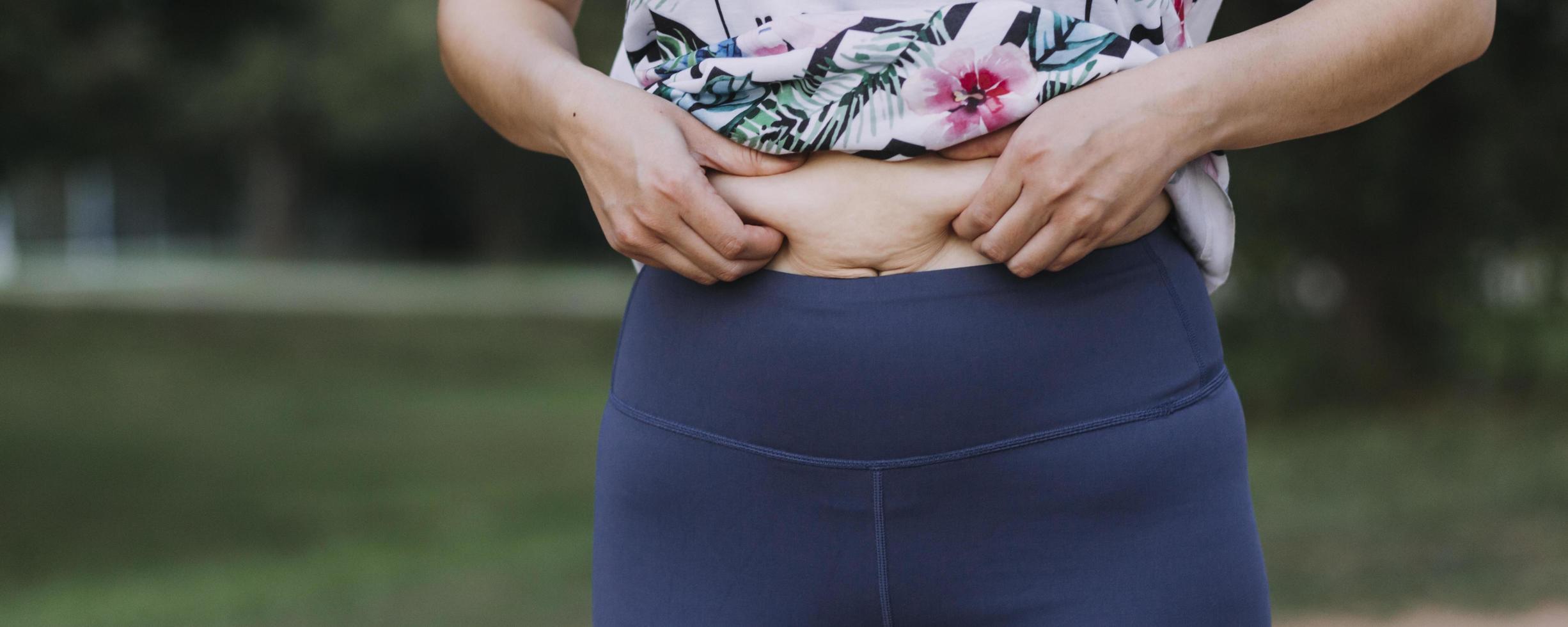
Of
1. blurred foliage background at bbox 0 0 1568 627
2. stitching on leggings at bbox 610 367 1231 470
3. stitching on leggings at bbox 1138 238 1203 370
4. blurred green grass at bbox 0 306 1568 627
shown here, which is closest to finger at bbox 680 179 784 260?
stitching on leggings at bbox 610 367 1231 470

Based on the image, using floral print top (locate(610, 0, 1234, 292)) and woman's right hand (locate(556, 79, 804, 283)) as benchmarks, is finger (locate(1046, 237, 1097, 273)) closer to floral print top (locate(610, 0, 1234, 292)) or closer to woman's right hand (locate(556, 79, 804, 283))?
floral print top (locate(610, 0, 1234, 292))

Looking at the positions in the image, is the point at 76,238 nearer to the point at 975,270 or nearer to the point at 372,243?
the point at 372,243

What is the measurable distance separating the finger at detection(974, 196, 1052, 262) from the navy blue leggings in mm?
32

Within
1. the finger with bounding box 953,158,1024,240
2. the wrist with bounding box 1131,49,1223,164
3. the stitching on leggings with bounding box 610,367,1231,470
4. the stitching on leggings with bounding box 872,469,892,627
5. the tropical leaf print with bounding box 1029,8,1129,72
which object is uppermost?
the tropical leaf print with bounding box 1029,8,1129,72

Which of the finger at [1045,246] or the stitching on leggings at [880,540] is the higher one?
the finger at [1045,246]

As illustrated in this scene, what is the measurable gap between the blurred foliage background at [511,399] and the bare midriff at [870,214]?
359 millimetres

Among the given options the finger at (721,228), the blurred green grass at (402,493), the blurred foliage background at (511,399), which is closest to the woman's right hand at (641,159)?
the finger at (721,228)

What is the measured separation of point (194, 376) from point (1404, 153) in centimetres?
1145

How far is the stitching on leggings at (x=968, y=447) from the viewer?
95cm

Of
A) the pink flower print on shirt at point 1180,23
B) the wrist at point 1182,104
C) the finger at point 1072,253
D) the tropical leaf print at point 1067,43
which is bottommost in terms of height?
the finger at point 1072,253

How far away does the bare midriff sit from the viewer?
97cm

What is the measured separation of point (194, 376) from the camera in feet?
44.2

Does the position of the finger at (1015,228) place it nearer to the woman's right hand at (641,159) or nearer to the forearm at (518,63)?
the woman's right hand at (641,159)

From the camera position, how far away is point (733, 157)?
1008 millimetres
